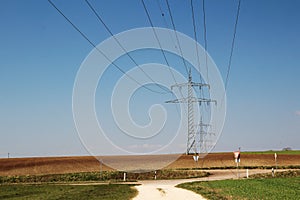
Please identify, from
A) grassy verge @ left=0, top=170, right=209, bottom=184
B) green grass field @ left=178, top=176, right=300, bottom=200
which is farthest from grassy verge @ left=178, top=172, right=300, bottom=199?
grassy verge @ left=0, top=170, right=209, bottom=184

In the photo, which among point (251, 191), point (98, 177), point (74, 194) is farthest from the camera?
point (98, 177)

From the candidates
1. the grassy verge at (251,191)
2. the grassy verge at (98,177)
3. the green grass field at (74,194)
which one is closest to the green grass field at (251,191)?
the grassy verge at (251,191)

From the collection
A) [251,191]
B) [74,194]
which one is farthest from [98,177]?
[251,191]

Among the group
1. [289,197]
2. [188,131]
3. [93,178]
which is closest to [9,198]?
[289,197]

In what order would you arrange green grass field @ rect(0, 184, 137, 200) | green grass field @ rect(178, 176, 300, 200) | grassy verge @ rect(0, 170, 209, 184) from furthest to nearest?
grassy verge @ rect(0, 170, 209, 184) < green grass field @ rect(0, 184, 137, 200) < green grass field @ rect(178, 176, 300, 200)

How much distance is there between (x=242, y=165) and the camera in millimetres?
74438

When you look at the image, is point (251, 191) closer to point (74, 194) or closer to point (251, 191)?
point (251, 191)

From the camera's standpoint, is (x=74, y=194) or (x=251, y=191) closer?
(x=251, y=191)

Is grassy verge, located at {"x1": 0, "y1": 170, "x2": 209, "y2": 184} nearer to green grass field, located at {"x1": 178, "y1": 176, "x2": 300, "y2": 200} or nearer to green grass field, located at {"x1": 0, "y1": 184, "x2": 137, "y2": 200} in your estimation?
green grass field, located at {"x1": 0, "y1": 184, "x2": 137, "y2": 200}

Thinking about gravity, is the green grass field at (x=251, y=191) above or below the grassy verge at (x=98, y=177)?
above

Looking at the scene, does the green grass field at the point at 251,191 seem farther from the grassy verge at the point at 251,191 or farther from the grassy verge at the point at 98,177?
the grassy verge at the point at 98,177

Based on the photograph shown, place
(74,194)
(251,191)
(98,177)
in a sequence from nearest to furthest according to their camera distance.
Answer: (251,191) < (74,194) < (98,177)

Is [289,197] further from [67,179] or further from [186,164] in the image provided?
[186,164]

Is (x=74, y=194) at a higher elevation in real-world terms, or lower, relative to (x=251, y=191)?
lower
